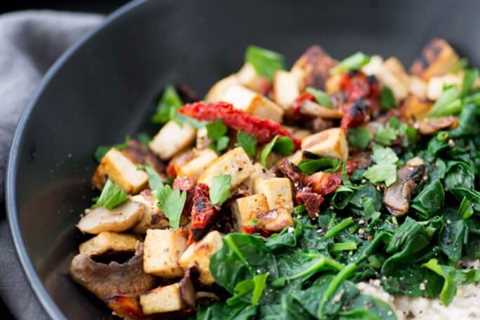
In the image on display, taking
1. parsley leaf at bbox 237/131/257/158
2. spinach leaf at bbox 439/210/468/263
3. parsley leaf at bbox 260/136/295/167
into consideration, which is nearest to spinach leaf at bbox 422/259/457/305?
spinach leaf at bbox 439/210/468/263

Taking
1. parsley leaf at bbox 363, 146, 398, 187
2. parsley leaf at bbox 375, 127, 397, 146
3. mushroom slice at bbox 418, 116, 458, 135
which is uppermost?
mushroom slice at bbox 418, 116, 458, 135

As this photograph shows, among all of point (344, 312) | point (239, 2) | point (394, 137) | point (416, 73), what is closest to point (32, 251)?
point (344, 312)

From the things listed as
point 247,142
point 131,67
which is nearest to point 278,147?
point 247,142

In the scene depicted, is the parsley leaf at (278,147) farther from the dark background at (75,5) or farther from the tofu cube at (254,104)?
the dark background at (75,5)

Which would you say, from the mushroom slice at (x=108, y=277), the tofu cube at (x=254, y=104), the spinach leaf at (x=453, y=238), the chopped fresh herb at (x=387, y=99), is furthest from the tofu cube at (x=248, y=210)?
the chopped fresh herb at (x=387, y=99)

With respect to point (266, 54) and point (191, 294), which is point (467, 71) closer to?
point (266, 54)

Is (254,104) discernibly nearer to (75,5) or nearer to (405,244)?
(405,244)

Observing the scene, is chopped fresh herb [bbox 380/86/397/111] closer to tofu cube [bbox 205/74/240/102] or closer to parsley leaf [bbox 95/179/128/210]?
tofu cube [bbox 205/74/240/102]
